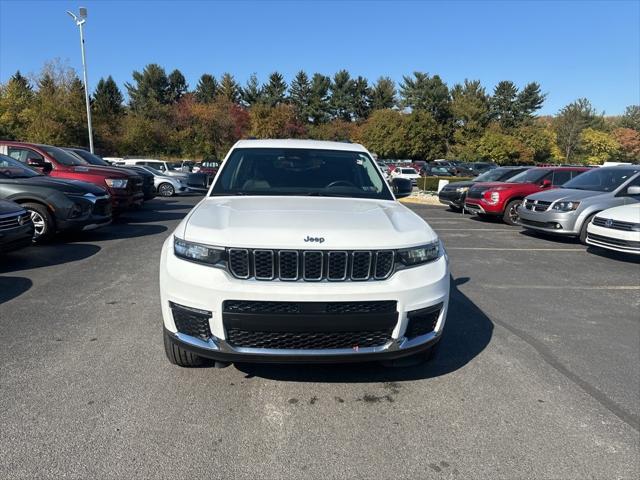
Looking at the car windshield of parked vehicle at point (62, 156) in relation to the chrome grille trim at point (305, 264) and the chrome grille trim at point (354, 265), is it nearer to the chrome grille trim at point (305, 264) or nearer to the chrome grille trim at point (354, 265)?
the chrome grille trim at point (305, 264)

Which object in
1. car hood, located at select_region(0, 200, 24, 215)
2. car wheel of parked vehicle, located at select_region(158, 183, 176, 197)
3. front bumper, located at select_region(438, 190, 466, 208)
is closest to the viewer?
car hood, located at select_region(0, 200, 24, 215)

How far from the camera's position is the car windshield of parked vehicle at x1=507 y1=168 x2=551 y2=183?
13249mm

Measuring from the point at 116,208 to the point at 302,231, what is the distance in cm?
960

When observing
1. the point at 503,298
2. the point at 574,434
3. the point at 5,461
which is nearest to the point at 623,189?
the point at 503,298

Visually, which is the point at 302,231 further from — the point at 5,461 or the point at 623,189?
the point at 623,189

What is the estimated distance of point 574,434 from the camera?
2.81 m

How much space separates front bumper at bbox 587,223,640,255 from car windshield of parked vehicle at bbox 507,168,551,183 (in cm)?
512

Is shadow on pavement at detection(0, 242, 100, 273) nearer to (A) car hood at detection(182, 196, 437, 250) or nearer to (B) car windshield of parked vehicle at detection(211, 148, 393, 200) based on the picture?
(B) car windshield of parked vehicle at detection(211, 148, 393, 200)

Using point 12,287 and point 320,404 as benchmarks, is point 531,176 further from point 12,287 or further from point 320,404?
point 12,287

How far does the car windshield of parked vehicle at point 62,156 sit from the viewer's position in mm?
11273

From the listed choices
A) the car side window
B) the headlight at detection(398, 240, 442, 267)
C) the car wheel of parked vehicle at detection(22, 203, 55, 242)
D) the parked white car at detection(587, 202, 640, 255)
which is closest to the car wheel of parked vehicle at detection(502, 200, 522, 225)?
the car side window

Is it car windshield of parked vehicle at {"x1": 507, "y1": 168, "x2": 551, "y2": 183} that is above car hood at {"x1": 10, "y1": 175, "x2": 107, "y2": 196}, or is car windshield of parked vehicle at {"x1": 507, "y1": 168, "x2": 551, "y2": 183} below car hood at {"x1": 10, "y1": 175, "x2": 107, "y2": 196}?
above

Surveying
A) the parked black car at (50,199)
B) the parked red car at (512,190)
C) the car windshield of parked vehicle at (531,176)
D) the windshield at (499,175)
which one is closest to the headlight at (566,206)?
the parked red car at (512,190)

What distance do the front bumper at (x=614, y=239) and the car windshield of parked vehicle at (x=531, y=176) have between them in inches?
202
